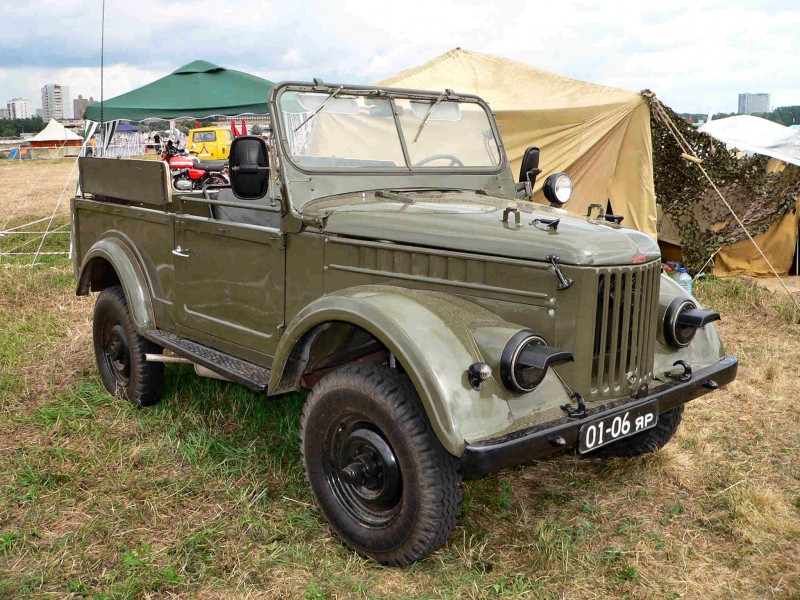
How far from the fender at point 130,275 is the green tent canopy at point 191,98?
615cm

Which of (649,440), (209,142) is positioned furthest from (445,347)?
(209,142)

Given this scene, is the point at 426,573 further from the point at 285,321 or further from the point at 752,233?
the point at 752,233

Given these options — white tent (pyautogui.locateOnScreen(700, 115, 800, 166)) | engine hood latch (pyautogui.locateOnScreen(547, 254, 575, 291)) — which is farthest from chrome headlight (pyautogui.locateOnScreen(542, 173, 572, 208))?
white tent (pyautogui.locateOnScreen(700, 115, 800, 166))

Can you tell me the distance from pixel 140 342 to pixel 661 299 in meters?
3.01

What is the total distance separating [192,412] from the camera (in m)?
4.76

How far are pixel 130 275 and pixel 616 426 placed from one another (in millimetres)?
3013

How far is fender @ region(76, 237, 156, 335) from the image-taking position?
457 cm

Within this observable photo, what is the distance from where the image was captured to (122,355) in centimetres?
496

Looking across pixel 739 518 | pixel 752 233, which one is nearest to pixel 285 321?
pixel 739 518

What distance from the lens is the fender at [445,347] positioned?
2723 millimetres

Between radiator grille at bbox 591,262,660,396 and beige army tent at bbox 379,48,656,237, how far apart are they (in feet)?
19.1

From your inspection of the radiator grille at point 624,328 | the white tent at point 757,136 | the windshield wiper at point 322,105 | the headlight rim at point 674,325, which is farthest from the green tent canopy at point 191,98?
the radiator grille at point 624,328

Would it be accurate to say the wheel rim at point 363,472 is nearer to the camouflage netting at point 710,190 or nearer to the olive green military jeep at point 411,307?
the olive green military jeep at point 411,307

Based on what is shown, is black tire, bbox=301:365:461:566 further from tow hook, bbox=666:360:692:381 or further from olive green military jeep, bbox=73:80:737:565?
tow hook, bbox=666:360:692:381
